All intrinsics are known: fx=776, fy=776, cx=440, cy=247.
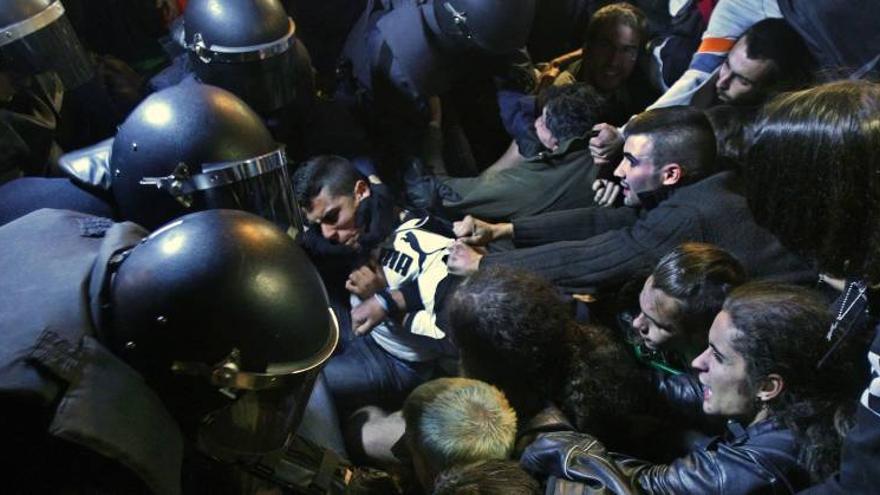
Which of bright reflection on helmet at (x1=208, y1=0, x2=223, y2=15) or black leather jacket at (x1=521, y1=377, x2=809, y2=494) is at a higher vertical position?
bright reflection on helmet at (x1=208, y1=0, x2=223, y2=15)

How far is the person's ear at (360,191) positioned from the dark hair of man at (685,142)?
38.8 inches

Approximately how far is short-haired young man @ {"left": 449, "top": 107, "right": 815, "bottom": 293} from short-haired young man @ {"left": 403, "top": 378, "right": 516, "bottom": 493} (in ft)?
1.77

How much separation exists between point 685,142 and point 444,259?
0.85 m

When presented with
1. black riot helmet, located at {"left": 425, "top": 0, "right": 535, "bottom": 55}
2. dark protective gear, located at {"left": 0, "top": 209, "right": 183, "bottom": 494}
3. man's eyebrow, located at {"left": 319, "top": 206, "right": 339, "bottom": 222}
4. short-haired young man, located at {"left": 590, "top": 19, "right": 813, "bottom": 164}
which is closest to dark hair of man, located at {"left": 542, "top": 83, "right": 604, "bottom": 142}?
short-haired young man, located at {"left": 590, "top": 19, "right": 813, "bottom": 164}

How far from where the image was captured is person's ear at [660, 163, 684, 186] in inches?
96.1

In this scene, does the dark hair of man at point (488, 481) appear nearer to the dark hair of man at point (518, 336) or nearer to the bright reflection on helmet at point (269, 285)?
the dark hair of man at point (518, 336)

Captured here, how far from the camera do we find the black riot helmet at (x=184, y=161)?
1934mm

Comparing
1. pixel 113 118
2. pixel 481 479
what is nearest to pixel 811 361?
pixel 481 479

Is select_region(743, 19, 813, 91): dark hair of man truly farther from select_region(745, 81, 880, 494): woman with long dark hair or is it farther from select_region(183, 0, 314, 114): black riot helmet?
select_region(183, 0, 314, 114): black riot helmet

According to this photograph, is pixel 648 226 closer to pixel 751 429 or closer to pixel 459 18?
pixel 751 429

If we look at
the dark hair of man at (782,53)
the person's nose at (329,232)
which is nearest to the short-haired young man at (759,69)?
the dark hair of man at (782,53)

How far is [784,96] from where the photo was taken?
1584mm

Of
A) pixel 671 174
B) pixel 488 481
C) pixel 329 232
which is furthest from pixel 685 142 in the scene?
pixel 488 481

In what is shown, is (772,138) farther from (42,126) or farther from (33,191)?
(42,126)
